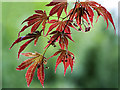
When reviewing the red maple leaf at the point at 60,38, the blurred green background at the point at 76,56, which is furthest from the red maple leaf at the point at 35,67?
the blurred green background at the point at 76,56

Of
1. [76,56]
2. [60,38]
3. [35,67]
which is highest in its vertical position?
[60,38]

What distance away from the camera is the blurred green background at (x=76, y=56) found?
3275mm

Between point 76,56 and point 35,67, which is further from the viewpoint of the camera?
point 76,56

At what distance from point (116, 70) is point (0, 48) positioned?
116 inches

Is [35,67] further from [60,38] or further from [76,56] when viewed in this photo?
[76,56]

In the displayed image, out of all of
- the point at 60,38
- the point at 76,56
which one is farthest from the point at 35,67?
the point at 76,56

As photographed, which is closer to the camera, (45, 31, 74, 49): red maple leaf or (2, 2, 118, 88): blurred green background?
(45, 31, 74, 49): red maple leaf

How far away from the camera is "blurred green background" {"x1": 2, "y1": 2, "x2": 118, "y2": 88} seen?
328 centimetres

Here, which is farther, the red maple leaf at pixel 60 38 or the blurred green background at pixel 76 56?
the blurred green background at pixel 76 56

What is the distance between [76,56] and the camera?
356cm

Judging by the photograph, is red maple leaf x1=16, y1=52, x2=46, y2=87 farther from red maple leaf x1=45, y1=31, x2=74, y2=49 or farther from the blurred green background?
the blurred green background

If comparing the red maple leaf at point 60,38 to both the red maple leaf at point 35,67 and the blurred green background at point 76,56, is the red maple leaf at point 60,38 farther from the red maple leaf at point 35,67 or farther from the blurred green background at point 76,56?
the blurred green background at point 76,56

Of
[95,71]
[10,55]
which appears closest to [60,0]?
[10,55]

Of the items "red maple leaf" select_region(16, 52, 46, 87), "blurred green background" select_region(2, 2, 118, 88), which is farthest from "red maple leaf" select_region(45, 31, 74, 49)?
"blurred green background" select_region(2, 2, 118, 88)
